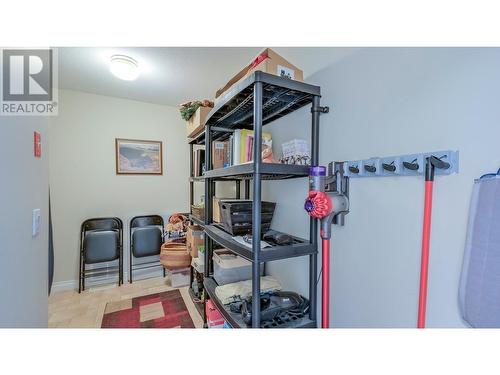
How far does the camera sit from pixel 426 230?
69 cm

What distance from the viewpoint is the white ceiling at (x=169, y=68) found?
1405 millimetres

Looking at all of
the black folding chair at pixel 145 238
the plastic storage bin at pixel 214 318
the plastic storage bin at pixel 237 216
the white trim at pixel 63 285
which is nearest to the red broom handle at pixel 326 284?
the plastic storage bin at pixel 237 216

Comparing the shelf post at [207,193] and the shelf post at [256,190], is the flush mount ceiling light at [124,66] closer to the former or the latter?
the shelf post at [207,193]

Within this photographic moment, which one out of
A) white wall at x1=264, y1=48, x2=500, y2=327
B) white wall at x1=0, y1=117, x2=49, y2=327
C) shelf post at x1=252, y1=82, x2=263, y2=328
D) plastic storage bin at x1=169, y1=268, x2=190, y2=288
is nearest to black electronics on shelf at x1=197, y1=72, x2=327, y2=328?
shelf post at x1=252, y1=82, x2=263, y2=328

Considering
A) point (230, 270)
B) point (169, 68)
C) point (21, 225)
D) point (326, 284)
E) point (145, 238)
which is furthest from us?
point (145, 238)

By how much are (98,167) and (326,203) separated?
292 cm

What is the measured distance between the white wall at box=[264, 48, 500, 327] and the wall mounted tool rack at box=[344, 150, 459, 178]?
25 mm

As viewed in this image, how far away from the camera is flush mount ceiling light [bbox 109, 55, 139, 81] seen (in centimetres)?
185

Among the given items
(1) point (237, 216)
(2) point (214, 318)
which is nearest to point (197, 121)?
(1) point (237, 216)

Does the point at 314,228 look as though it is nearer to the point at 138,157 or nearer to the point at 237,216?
the point at 237,216

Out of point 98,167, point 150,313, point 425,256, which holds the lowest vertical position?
point 150,313

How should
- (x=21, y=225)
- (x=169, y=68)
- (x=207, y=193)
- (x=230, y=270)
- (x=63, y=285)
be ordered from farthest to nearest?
(x=63, y=285) < (x=169, y=68) < (x=207, y=193) < (x=230, y=270) < (x=21, y=225)

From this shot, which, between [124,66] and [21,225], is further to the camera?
[124,66]
